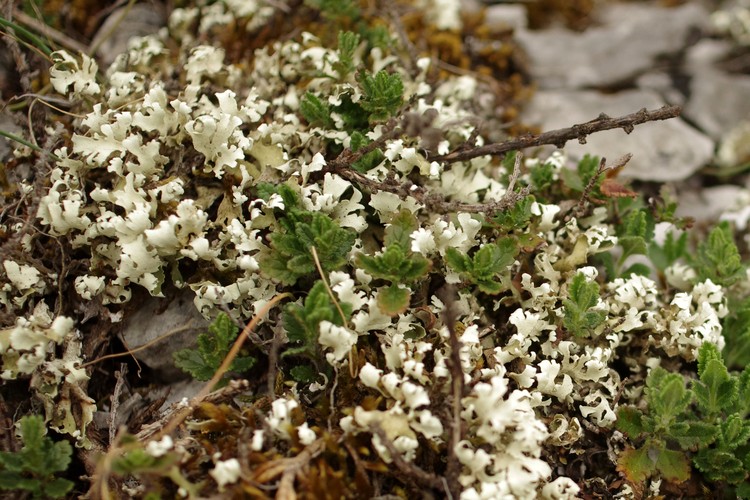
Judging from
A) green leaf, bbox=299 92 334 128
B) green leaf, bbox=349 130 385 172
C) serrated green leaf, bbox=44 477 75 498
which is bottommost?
serrated green leaf, bbox=44 477 75 498

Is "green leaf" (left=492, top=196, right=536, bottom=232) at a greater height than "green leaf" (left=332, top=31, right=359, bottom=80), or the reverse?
"green leaf" (left=332, top=31, right=359, bottom=80)

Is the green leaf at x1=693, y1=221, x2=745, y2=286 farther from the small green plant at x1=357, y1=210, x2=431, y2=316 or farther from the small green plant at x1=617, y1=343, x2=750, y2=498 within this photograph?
the small green plant at x1=357, y1=210, x2=431, y2=316

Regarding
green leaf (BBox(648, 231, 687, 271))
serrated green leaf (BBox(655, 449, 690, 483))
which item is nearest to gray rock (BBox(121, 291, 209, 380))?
serrated green leaf (BBox(655, 449, 690, 483))

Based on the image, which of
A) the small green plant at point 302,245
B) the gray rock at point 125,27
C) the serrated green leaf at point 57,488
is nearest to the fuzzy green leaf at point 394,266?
the small green plant at point 302,245

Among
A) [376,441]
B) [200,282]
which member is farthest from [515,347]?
[200,282]

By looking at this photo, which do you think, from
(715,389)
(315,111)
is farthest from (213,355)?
(715,389)

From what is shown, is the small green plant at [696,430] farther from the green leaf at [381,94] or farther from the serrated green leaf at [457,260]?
the green leaf at [381,94]

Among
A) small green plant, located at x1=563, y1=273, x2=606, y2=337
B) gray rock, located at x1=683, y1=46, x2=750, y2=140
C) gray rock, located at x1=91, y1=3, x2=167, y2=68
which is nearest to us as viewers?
small green plant, located at x1=563, y1=273, x2=606, y2=337

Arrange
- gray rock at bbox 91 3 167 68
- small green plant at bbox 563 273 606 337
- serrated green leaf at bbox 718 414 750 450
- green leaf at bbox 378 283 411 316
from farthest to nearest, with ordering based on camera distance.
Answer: gray rock at bbox 91 3 167 68, small green plant at bbox 563 273 606 337, serrated green leaf at bbox 718 414 750 450, green leaf at bbox 378 283 411 316
